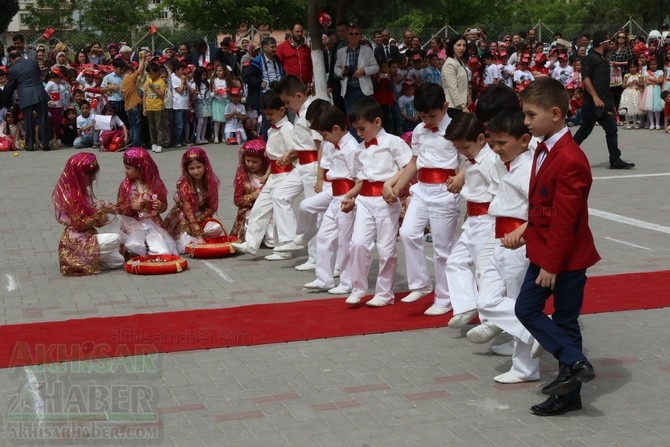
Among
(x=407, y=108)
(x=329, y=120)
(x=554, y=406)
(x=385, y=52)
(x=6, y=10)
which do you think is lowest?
(x=554, y=406)

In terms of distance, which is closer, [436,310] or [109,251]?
[436,310]

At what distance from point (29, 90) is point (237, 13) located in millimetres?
29698

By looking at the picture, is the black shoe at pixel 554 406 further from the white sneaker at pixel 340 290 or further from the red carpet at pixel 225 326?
the white sneaker at pixel 340 290

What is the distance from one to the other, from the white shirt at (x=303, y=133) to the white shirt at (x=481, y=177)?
8.33 ft

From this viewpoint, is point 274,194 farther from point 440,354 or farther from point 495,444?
point 495,444

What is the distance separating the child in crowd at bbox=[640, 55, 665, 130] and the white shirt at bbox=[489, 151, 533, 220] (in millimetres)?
14598

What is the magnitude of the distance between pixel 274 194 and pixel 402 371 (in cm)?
379

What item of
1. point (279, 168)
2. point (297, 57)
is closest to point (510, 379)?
point (279, 168)

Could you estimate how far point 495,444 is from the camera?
16.0 feet

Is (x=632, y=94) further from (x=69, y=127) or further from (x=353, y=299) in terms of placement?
(x=353, y=299)

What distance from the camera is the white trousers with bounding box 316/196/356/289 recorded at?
803cm

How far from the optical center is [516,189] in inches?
231

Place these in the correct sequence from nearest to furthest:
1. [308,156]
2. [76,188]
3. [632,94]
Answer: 1. [76,188]
2. [308,156]
3. [632,94]

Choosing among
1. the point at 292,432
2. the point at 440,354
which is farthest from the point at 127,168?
the point at 292,432
